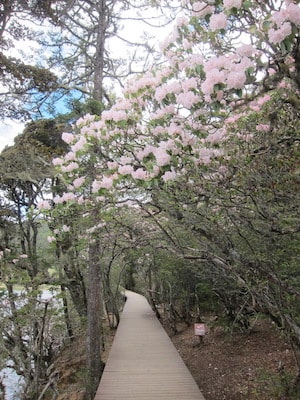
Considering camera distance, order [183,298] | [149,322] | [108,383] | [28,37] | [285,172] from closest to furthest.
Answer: [285,172], [108,383], [28,37], [183,298], [149,322]

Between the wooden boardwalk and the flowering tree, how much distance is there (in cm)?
251

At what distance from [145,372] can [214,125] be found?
189 inches

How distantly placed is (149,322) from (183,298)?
2.11m

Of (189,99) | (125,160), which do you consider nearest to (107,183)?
(125,160)

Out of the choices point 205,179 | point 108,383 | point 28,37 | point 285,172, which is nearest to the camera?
point 285,172

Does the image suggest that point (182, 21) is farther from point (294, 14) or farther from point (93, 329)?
point (93, 329)

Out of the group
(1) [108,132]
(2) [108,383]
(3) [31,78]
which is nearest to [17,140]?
(3) [31,78]

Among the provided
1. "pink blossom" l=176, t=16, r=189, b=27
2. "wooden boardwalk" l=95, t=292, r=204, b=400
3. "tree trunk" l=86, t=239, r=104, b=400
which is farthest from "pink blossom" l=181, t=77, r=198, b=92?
"tree trunk" l=86, t=239, r=104, b=400

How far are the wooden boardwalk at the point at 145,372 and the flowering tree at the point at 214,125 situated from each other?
251 centimetres

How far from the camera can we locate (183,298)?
934cm

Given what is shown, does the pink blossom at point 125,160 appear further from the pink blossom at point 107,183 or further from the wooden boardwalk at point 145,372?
the wooden boardwalk at point 145,372

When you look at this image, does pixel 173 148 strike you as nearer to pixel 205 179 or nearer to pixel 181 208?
pixel 205 179

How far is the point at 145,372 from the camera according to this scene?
581 cm

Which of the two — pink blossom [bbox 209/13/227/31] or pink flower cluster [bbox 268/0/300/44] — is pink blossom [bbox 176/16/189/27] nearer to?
pink blossom [bbox 209/13/227/31]
